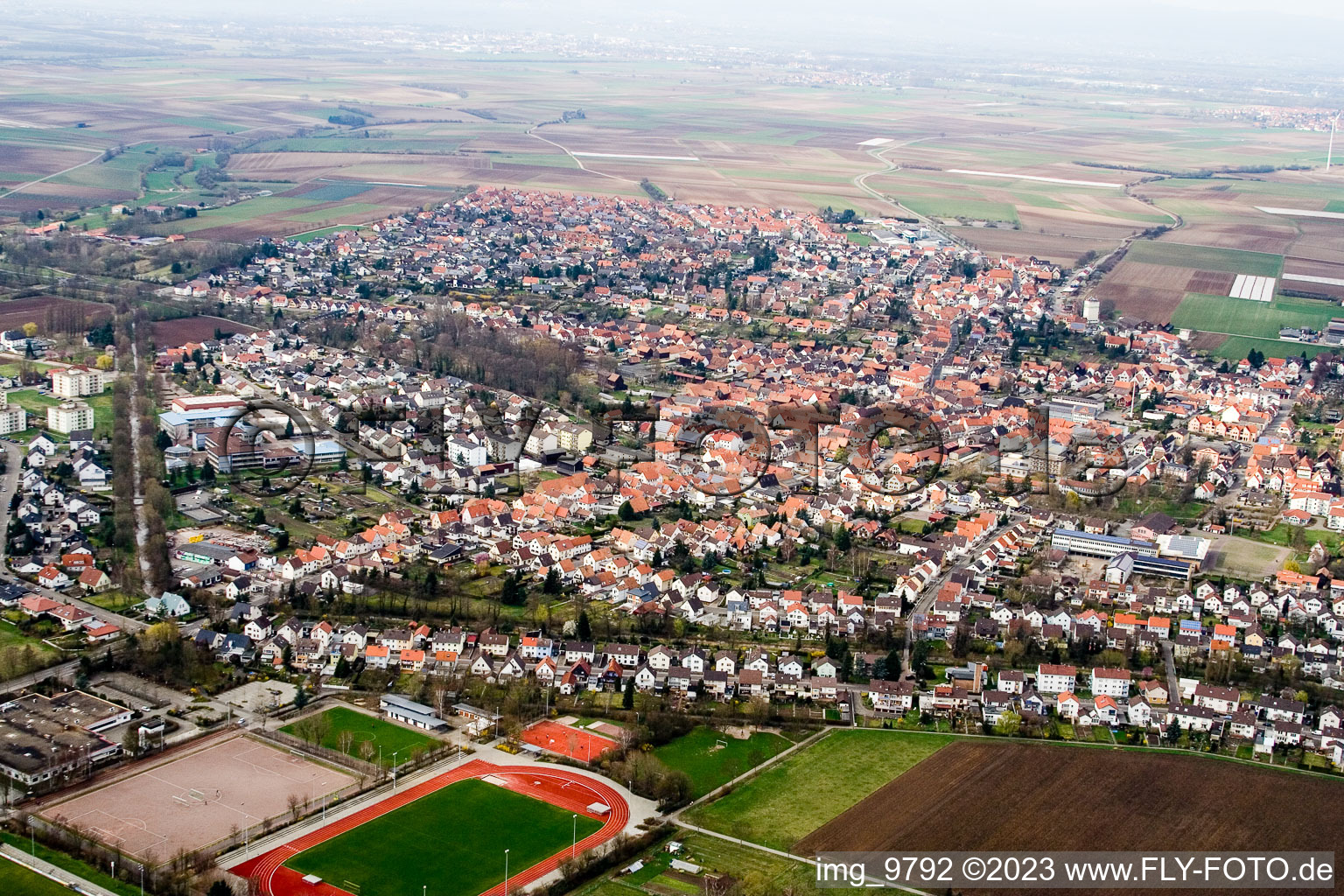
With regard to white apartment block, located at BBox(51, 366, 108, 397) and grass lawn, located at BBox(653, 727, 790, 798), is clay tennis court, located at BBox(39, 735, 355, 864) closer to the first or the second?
grass lawn, located at BBox(653, 727, 790, 798)

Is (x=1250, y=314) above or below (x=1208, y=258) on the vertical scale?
below

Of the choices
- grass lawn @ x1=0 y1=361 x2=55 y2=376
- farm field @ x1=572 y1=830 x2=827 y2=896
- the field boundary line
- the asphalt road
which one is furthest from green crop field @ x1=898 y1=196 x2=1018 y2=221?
the field boundary line

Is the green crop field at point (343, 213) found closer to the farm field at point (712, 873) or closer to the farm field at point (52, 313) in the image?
the farm field at point (52, 313)

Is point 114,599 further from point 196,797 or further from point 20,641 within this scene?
point 196,797

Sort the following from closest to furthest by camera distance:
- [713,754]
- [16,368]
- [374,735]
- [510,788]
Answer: [510,788]
[713,754]
[374,735]
[16,368]

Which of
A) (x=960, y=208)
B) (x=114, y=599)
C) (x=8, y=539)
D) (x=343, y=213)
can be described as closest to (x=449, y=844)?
(x=114, y=599)
